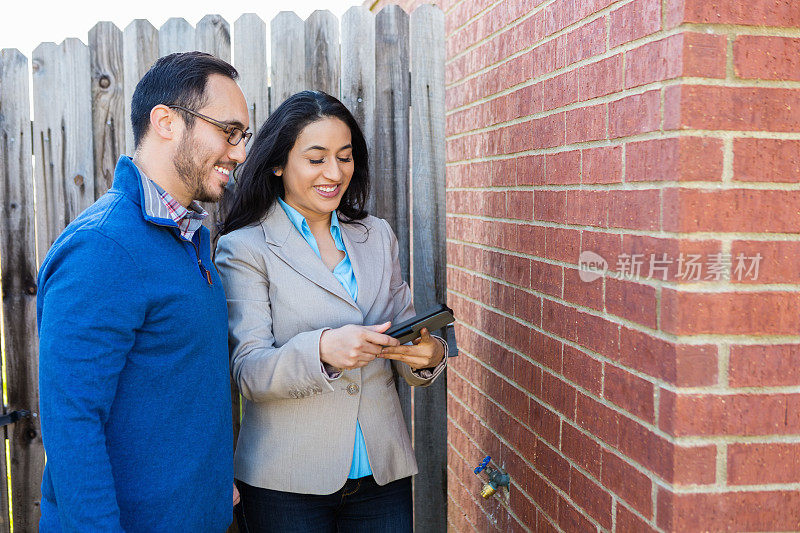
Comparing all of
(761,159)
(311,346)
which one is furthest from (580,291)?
(311,346)

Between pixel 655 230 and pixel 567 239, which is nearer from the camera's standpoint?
pixel 655 230

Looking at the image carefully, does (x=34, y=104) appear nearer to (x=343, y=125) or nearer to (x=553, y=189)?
(x=343, y=125)

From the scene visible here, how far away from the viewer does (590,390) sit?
5.68ft

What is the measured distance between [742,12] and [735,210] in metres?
0.39

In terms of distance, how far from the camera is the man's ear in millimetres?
1736

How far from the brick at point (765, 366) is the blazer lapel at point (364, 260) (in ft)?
3.88

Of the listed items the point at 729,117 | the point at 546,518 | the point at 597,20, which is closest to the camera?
the point at 729,117

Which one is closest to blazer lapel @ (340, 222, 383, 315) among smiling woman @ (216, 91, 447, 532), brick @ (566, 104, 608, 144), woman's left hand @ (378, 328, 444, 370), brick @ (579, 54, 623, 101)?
smiling woman @ (216, 91, 447, 532)

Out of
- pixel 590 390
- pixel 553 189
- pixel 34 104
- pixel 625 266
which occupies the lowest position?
pixel 590 390

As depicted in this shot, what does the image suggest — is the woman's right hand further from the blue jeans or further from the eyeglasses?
the eyeglasses

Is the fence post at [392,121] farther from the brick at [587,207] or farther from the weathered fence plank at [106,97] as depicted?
the brick at [587,207]

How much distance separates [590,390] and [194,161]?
119cm

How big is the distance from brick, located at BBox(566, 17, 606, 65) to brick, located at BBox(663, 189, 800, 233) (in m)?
0.51

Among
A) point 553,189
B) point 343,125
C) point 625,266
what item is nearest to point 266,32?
point 343,125
